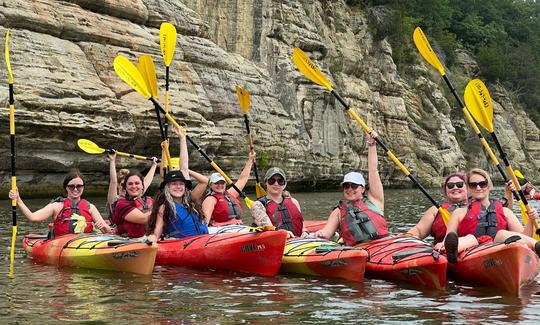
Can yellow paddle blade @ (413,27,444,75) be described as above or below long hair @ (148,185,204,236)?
above

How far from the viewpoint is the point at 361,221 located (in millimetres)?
7965

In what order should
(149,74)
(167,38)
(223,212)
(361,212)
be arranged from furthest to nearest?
1. (167,38)
2. (149,74)
3. (223,212)
4. (361,212)

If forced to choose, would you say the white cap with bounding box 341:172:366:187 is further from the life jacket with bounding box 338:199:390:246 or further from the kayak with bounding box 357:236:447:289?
the kayak with bounding box 357:236:447:289

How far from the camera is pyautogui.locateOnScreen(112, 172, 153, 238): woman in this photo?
8711 mm

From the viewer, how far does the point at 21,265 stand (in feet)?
28.1

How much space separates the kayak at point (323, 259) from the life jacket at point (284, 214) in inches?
17.7

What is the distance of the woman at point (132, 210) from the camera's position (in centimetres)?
871

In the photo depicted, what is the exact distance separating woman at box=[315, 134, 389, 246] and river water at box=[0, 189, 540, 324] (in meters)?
0.66

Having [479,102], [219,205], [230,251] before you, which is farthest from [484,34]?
[230,251]

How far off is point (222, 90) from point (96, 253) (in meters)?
14.5

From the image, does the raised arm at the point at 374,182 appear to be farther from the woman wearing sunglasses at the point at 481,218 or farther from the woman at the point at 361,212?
the woman wearing sunglasses at the point at 481,218

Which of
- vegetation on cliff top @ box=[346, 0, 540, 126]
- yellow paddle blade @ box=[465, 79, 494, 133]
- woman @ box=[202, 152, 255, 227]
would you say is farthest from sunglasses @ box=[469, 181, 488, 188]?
vegetation on cliff top @ box=[346, 0, 540, 126]

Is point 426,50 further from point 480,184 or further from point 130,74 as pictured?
point 130,74

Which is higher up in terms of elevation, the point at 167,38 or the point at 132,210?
the point at 167,38
